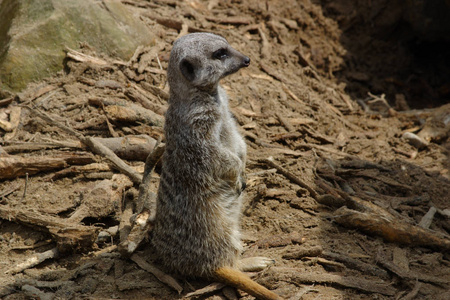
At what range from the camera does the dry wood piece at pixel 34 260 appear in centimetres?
340

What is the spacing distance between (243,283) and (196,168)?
0.98m

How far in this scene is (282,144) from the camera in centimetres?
511

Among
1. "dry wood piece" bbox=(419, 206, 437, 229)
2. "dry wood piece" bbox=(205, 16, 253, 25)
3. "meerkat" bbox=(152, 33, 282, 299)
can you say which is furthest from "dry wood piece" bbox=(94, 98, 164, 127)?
"dry wood piece" bbox=(419, 206, 437, 229)

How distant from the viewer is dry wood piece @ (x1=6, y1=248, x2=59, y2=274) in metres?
3.40

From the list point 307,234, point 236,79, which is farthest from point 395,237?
point 236,79

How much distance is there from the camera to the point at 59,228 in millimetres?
3598

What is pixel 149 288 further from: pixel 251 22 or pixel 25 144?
pixel 251 22

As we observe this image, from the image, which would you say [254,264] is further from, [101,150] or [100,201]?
[101,150]

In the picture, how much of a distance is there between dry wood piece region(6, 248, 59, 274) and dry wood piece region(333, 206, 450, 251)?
272 centimetres

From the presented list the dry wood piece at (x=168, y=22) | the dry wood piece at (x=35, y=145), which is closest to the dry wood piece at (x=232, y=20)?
the dry wood piece at (x=168, y=22)

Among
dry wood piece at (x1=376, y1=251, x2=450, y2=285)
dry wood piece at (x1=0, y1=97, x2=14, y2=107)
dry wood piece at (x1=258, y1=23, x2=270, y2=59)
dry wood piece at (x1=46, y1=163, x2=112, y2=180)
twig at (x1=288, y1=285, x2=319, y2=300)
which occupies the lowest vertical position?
twig at (x1=288, y1=285, x2=319, y2=300)

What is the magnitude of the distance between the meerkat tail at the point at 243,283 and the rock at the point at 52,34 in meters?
3.45

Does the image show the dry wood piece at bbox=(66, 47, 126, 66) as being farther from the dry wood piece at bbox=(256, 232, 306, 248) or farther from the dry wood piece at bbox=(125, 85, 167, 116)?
the dry wood piece at bbox=(256, 232, 306, 248)

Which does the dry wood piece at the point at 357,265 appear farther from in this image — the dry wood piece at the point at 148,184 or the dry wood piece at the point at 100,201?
the dry wood piece at the point at 100,201
